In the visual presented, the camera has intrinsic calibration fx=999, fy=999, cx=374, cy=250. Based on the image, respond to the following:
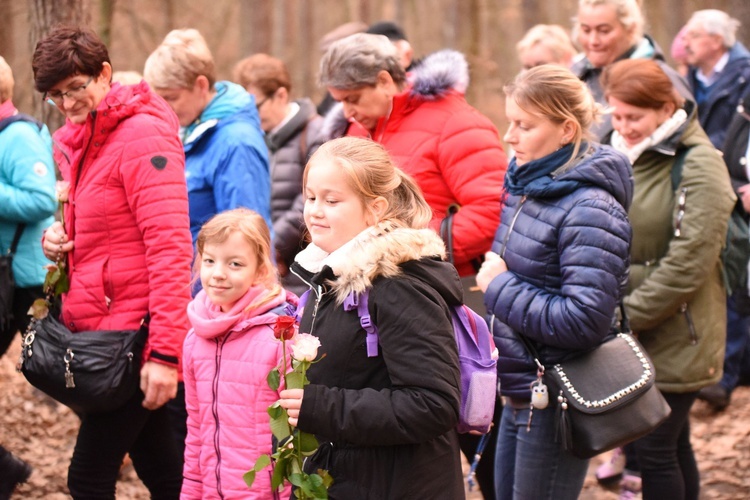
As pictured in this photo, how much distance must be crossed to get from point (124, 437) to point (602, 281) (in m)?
2.10

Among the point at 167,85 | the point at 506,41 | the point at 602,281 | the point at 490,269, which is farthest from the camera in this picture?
the point at 506,41

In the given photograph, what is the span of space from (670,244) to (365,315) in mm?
2221

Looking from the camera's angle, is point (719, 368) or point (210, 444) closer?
point (210, 444)

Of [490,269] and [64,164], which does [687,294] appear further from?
[64,164]

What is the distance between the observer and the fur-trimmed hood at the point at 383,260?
2697 mm

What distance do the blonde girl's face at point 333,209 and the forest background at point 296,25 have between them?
4.20 meters

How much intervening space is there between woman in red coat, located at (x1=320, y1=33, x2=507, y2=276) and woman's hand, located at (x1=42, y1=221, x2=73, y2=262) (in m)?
1.37

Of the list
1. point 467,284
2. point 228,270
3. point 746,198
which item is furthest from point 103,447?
point 746,198

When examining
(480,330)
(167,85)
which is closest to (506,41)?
(167,85)

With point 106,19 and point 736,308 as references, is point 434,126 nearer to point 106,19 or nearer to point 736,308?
point 736,308

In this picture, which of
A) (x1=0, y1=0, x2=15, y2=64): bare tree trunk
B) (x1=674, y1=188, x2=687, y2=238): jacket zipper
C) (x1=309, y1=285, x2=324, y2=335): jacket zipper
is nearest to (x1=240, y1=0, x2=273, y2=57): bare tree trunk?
(x1=0, y1=0, x2=15, y2=64): bare tree trunk

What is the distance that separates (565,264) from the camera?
348 centimetres

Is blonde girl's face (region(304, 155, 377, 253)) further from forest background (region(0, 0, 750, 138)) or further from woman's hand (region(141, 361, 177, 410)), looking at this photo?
forest background (region(0, 0, 750, 138))

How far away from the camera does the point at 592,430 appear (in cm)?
352
